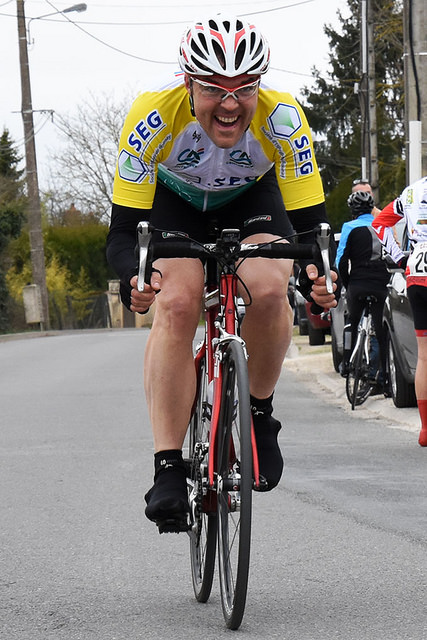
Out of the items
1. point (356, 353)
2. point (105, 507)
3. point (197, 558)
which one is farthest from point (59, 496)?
point (356, 353)

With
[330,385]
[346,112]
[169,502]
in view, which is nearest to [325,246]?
[169,502]

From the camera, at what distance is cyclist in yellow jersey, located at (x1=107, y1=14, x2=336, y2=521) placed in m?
4.50

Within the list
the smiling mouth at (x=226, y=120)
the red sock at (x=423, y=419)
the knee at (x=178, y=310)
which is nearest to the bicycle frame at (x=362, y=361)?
the red sock at (x=423, y=419)

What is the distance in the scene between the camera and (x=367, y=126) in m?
35.7

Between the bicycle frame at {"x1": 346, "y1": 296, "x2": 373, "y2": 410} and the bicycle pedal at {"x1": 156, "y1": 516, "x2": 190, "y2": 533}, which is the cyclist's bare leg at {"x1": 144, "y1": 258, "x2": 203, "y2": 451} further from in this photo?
the bicycle frame at {"x1": 346, "y1": 296, "x2": 373, "y2": 410}

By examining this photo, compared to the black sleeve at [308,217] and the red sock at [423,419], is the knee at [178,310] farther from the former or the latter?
the red sock at [423,419]

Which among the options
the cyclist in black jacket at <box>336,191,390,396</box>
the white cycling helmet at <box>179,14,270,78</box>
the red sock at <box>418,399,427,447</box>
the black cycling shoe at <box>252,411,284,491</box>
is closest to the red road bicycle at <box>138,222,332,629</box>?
the black cycling shoe at <box>252,411,284,491</box>

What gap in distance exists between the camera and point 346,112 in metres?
65.4

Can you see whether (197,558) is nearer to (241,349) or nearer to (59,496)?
(241,349)

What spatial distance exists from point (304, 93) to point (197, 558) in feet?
206

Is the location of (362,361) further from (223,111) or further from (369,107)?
(369,107)

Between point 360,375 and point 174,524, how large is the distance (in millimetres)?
7719

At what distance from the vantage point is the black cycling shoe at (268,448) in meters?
4.89

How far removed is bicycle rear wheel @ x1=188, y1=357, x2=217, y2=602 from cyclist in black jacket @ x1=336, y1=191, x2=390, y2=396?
7252 millimetres
